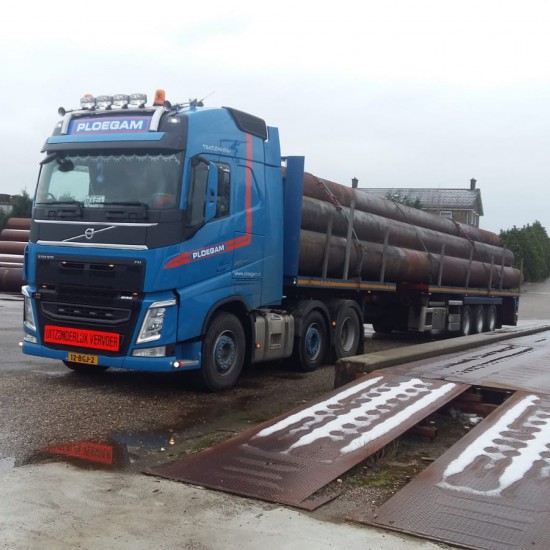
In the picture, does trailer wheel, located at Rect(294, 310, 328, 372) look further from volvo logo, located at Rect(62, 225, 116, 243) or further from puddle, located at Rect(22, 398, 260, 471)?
volvo logo, located at Rect(62, 225, 116, 243)

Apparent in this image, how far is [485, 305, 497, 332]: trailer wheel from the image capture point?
1997cm

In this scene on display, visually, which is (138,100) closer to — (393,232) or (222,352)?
(222,352)

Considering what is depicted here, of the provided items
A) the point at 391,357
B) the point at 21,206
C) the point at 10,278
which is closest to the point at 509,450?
the point at 391,357

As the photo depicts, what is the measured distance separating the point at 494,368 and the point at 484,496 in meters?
4.73

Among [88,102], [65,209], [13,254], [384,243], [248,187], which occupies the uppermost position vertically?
[88,102]

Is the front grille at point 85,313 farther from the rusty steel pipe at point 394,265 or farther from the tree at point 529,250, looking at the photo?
the tree at point 529,250

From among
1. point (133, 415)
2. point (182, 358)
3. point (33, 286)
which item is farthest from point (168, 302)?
point (33, 286)

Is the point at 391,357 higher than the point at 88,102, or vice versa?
the point at 88,102

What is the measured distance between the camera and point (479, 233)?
19297 millimetres

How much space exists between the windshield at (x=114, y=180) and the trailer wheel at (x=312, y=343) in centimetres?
356

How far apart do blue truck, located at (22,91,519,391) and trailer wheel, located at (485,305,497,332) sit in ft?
37.7

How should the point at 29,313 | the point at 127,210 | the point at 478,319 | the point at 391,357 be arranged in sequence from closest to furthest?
1. the point at 127,210
2. the point at 29,313
3. the point at 391,357
4. the point at 478,319

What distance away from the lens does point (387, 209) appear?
45.8 feet

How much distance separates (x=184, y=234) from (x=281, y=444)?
3014mm
